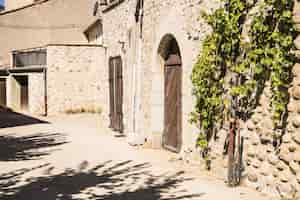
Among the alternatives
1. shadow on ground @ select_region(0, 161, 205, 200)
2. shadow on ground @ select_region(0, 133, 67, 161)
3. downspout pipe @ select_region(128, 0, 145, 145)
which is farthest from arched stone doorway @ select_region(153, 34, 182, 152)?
shadow on ground @ select_region(0, 133, 67, 161)

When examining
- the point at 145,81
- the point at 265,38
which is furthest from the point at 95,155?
the point at 265,38

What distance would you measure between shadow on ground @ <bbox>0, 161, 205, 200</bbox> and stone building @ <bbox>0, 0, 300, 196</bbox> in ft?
3.00

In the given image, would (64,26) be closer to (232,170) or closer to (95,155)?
(95,155)

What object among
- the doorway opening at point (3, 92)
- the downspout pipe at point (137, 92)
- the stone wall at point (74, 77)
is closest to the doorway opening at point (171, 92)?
the downspout pipe at point (137, 92)

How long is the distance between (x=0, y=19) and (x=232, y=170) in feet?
72.0

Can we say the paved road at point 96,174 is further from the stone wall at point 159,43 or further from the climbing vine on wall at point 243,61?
the climbing vine on wall at point 243,61

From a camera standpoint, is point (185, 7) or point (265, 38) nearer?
point (265, 38)

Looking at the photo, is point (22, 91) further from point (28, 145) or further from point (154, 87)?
point (154, 87)

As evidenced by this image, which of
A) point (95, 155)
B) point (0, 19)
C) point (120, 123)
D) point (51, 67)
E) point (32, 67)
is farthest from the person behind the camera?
point (0, 19)

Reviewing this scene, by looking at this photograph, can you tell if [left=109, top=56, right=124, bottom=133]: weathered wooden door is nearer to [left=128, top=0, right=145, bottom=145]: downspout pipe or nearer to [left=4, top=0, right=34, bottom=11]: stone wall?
[left=128, top=0, right=145, bottom=145]: downspout pipe

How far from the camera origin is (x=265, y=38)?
5.18 meters

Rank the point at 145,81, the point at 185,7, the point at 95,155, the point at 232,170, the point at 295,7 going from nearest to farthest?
the point at 295,7 < the point at 232,170 < the point at 185,7 < the point at 95,155 < the point at 145,81

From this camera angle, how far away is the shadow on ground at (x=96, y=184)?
17.6 feet

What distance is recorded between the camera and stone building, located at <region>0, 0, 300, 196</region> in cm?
515
